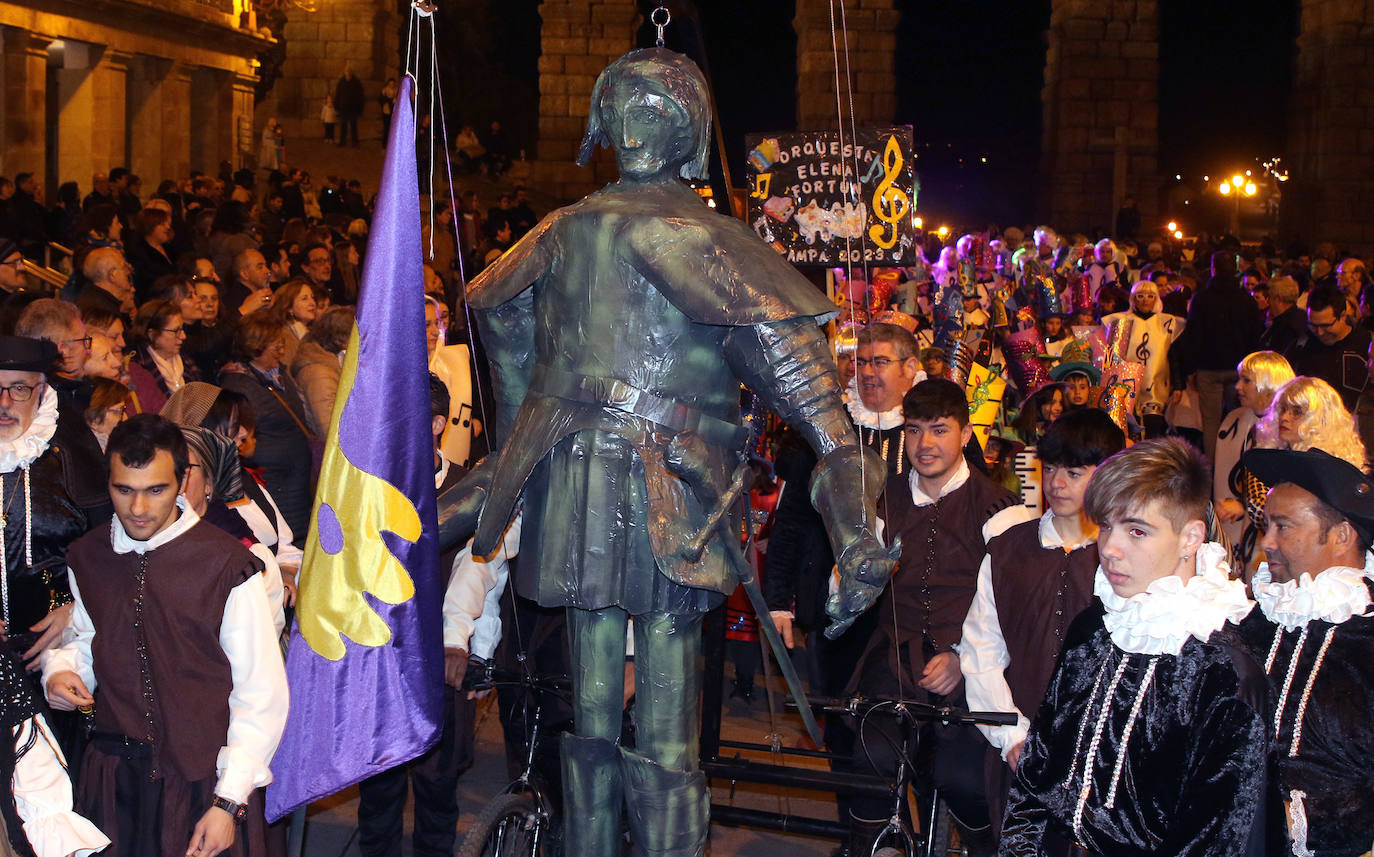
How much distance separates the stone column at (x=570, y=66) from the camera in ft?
90.5

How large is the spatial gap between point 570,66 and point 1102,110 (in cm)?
940

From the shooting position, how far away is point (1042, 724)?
308 cm

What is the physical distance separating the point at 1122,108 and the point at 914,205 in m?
20.2

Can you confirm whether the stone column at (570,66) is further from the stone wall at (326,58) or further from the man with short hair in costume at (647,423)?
the man with short hair in costume at (647,423)

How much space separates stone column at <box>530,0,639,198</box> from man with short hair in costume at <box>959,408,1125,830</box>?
2345 cm

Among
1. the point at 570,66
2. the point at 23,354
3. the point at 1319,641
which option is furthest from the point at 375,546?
the point at 570,66

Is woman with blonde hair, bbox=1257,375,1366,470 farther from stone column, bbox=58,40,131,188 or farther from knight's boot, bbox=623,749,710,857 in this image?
stone column, bbox=58,40,131,188

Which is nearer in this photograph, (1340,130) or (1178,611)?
(1178,611)

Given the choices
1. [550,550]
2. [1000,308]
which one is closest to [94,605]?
[550,550]

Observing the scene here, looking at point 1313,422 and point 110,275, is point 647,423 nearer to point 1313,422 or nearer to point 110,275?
point 1313,422

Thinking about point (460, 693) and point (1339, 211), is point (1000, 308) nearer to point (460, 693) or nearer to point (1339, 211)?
point (460, 693)

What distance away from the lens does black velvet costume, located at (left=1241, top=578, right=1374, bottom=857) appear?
3.25 metres

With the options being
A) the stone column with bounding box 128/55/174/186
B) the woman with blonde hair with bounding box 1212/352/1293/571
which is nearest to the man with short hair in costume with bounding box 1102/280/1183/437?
the woman with blonde hair with bounding box 1212/352/1293/571

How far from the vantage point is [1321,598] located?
3.44m
